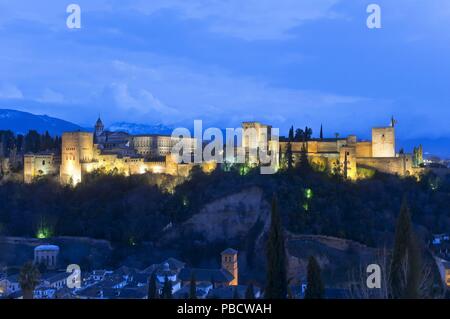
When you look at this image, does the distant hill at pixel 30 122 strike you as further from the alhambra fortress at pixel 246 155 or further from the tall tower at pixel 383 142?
the tall tower at pixel 383 142

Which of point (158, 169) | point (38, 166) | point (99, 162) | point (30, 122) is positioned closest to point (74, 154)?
point (99, 162)

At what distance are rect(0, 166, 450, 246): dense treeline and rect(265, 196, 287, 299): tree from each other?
22.0m

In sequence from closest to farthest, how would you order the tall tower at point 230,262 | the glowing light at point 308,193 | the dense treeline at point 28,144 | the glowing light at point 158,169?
the tall tower at point 230,262
the glowing light at point 308,193
the glowing light at point 158,169
the dense treeline at point 28,144

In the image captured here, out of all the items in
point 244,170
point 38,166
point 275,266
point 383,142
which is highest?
point 383,142

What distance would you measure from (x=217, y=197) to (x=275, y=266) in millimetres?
25127

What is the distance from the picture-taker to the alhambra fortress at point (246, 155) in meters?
43.9

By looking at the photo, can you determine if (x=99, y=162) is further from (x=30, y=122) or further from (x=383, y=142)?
(x=30, y=122)

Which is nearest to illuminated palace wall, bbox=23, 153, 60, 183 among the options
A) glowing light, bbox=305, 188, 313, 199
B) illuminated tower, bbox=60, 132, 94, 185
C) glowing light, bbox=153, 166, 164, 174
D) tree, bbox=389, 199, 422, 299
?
illuminated tower, bbox=60, 132, 94, 185

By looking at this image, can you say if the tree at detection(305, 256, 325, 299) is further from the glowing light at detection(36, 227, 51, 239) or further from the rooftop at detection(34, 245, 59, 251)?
the glowing light at detection(36, 227, 51, 239)

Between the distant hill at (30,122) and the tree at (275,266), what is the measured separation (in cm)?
10914

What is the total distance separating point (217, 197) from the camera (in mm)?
40656

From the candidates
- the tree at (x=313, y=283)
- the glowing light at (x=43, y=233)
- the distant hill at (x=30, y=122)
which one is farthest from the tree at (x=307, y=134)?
the distant hill at (x=30, y=122)
